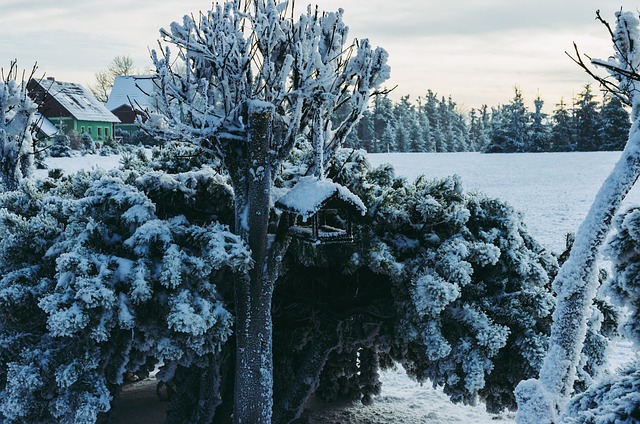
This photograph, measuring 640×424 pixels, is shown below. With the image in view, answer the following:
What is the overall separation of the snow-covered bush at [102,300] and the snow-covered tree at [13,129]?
12.3 ft

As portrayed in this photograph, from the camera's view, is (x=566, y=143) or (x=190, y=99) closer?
(x=190, y=99)

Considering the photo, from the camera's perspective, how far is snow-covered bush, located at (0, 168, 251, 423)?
8164mm

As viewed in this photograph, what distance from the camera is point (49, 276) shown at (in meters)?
9.44

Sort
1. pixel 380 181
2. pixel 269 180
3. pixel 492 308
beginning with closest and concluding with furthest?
pixel 269 180 < pixel 492 308 < pixel 380 181

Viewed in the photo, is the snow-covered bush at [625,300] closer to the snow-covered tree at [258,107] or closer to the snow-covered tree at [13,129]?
the snow-covered tree at [258,107]

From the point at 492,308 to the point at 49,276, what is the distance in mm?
6559

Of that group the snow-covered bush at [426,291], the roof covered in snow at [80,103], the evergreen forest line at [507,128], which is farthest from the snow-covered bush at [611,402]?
the roof covered in snow at [80,103]

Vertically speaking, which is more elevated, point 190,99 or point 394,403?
point 190,99

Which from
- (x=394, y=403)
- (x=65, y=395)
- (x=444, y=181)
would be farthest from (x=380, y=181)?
(x=65, y=395)

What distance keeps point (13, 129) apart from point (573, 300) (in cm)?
1091

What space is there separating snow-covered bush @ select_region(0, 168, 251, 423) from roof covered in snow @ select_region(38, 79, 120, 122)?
44.1 meters

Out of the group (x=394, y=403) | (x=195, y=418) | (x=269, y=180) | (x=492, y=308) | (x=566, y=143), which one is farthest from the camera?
(x=566, y=143)

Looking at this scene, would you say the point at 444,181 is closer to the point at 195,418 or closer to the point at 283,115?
the point at 283,115

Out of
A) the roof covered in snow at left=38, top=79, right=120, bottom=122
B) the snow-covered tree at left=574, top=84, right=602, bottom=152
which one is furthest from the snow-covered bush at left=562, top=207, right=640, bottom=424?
the snow-covered tree at left=574, top=84, right=602, bottom=152
